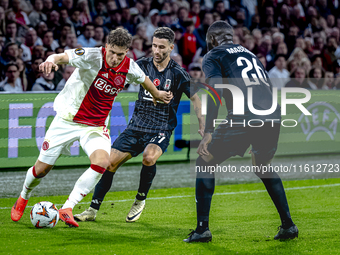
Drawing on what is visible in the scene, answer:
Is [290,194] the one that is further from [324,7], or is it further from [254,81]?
[324,7]

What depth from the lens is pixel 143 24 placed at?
11.5m

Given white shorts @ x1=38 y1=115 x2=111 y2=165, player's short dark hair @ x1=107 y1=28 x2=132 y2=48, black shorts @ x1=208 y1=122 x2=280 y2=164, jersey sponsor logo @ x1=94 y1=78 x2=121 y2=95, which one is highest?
player's short dark hair @ x1=107 y1=28 x2=132 y2=48

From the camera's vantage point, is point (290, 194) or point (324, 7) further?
point (324, 7)

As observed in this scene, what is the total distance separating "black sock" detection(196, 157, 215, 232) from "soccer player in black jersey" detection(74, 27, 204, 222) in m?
1.13

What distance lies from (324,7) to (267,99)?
12.5 meters

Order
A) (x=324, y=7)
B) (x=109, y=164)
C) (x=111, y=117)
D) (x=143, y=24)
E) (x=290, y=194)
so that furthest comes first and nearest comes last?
(x=324, y=7), (x=143, y=24), (x=111, y=117), (x=290, y=194), (x=109, y=164)

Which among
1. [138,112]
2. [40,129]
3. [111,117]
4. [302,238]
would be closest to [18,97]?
[40,129]

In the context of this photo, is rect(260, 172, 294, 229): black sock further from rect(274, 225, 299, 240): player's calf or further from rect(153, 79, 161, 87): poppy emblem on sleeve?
rect(153, 79, 161, 87): poppy emblem on sleeve

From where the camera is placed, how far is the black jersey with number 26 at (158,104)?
5.69m

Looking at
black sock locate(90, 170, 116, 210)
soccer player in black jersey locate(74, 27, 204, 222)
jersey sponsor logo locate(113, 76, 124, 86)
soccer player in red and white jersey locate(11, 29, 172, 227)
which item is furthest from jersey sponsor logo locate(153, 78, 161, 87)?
black sock locate(90, 170, 116, 210)

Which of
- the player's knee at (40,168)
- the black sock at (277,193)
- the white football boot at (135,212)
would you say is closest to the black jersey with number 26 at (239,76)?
the black sock at (277,193)

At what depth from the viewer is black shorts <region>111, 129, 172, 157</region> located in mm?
5527

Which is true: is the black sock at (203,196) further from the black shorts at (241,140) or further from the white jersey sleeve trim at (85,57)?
the white jersey sleeve trim at (85,57)

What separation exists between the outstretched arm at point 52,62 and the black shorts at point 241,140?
1676 mm
